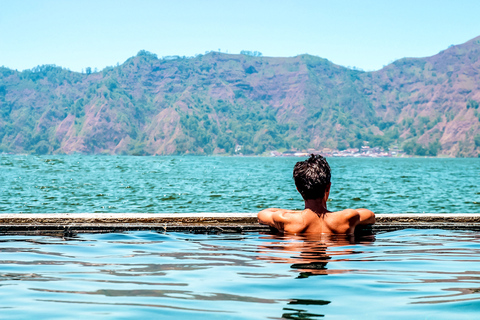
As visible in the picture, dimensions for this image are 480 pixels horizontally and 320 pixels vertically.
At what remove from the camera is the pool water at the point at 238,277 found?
3.79 m

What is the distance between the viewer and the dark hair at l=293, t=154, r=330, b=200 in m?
6.49

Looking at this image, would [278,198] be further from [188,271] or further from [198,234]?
[188,271]

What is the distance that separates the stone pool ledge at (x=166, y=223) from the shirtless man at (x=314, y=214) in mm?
365

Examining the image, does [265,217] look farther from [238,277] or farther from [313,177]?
[238,277]

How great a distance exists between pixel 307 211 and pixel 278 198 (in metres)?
32.0

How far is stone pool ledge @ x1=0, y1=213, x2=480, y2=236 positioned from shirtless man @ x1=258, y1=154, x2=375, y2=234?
1.20ft

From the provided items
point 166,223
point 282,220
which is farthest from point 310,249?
point 166,223

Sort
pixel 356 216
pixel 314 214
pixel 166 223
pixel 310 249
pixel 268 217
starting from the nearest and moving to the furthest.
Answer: pixel 310 249 → pixel 314 214 → pixel 356 216 → pixel 268 217 → pixel 166 223

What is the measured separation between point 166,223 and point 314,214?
2.21 meters

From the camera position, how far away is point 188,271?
5.16m

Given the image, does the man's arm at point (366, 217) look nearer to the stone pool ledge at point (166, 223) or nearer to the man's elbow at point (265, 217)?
the stone pool ledge at point (166, 223)

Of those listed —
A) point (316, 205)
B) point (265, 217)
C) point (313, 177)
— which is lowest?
point (265, 217)

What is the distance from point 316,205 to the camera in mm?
6805

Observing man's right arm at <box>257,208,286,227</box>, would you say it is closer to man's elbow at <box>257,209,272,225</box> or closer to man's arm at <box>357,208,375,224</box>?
man's elbow at <box>257,209,272,225</box>
